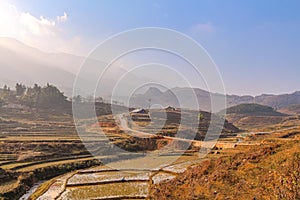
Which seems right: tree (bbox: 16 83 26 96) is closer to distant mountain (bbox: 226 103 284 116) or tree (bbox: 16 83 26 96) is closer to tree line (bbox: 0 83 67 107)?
tree line (bbox: 0 83 67 107)

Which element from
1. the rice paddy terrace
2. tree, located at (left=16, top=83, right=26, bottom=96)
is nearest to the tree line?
tree, located at (left=16, top=83, right=26, bottom=96)

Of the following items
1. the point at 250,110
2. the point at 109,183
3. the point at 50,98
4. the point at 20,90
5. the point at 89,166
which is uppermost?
the point at 20,90

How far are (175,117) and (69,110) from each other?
32.7 m

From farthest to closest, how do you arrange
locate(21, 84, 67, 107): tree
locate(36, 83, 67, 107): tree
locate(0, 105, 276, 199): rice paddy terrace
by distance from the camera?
locate(36, 83, 67, 107): tree, locate(21, 84, 67, 107): tree, locate(0, 105, 276, 199): rice paddy terrace

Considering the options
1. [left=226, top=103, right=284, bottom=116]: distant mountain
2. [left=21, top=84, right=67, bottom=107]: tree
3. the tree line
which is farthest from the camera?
[left=226, top=103, right=284, bottom=116]: distant mountain

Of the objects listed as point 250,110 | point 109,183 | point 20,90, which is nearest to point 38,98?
point 20,90

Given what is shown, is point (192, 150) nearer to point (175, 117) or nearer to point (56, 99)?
point (175, 117)

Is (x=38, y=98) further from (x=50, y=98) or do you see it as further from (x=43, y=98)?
(x=50, y=98)

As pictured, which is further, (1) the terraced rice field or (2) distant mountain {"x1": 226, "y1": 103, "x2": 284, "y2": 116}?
(2) distant mountain {"x1": 226, "y1": 103, "x2": 284, "y2": 116}

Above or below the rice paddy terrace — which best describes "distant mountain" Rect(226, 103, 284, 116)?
above

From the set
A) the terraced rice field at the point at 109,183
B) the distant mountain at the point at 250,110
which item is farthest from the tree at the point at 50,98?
the distant mountain at the point at 250,110

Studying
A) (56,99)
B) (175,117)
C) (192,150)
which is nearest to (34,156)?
(192,150)

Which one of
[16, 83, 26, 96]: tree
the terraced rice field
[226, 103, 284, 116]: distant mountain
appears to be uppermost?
[16, 83, 26, 96]: tree

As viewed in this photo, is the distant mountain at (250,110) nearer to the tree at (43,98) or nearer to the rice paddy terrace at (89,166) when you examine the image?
the tree at (43,98)
